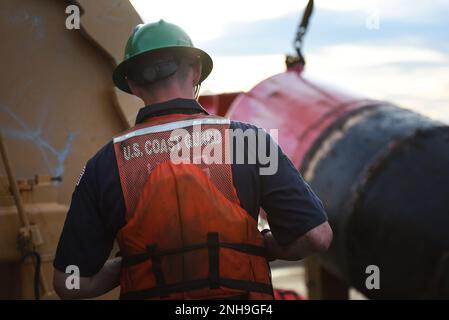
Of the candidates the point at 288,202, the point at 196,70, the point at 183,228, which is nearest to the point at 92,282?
the point at 183,228

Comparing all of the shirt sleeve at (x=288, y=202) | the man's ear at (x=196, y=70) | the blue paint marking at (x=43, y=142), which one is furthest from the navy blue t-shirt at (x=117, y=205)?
the blue paint marking at (x=43, y=142)

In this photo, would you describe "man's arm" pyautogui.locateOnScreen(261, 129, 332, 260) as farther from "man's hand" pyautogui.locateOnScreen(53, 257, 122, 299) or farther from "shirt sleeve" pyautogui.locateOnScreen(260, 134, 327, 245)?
"man's hand" pyautogui.locateOnScreen(53, 257, 122, 299)

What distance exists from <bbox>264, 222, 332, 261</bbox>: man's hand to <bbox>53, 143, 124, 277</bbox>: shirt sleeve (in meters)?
0.49

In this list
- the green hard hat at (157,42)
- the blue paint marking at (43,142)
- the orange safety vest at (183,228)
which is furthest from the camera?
the blue paint marking at (43,142)

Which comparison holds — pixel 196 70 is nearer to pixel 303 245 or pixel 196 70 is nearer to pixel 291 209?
pixel 291 209

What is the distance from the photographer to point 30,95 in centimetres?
271

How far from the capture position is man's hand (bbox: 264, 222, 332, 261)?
173 centimetres

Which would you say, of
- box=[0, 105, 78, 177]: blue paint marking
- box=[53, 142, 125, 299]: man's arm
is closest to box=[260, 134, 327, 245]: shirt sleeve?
box=[53, 142, 125, 299]: man's arm

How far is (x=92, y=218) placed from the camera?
5.71 ft

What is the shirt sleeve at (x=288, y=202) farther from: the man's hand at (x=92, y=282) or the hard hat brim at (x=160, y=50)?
the man's hand at (x=92, y=282)

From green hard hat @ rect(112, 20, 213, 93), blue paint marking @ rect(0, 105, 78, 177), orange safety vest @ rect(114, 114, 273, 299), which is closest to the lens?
orange safety vest @ rect(114, 114, 273, 299)

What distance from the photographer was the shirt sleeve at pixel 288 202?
5.64ft

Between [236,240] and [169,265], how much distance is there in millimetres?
213
